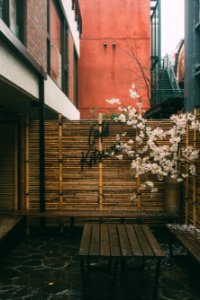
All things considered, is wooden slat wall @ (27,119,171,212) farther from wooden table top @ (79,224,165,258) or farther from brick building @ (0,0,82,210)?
wooden table top @ (79,224,165,258)

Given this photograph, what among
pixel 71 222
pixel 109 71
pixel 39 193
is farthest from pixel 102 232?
pixel 109 71

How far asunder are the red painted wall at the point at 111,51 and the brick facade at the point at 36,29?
40.2 feet

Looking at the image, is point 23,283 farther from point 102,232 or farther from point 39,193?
point 39,193

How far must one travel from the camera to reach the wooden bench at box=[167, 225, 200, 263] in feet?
18.8

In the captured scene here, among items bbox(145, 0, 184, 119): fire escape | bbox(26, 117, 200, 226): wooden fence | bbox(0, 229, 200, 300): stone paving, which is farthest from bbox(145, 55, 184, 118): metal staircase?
bbox(0, 229, 200, 300): stone paving

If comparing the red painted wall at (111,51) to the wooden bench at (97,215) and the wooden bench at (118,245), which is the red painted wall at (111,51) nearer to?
the wooden bench at (97,215)

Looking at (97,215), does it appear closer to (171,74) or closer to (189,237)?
(189,237)

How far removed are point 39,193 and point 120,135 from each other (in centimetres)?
255

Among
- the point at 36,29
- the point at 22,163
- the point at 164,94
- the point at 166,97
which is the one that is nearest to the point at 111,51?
the point at 164,94

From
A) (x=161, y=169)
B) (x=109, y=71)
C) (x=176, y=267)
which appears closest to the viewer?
(x=176, y=267)

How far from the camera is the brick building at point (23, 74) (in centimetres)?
659

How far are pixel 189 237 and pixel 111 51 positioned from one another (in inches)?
674

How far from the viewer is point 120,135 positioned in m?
9.27

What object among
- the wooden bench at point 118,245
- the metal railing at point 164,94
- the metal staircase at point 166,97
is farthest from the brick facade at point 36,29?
the metal railing at point 164,94
